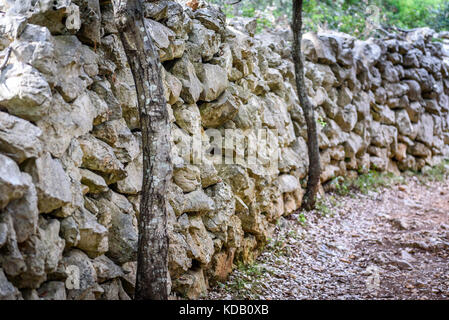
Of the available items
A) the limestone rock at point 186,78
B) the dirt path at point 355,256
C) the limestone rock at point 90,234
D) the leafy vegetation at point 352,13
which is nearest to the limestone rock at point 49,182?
the limestone rock at point 90,234

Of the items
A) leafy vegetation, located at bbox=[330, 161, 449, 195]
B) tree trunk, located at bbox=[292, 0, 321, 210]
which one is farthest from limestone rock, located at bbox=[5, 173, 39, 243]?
leafy vegetation, located at bbox=[330, 161, 449, 195]

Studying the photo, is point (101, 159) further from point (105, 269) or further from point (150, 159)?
point (105, 269)

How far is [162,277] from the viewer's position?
3748mm

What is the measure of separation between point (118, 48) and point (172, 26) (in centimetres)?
99

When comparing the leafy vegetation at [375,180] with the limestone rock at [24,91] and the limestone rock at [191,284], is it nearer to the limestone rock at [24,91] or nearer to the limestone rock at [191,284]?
the limestone rock at [191,284]

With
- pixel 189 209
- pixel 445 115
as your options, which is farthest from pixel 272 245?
pixel 445 115

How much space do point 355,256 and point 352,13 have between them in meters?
8.52

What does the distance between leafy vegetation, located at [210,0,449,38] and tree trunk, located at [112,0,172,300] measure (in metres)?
5.82

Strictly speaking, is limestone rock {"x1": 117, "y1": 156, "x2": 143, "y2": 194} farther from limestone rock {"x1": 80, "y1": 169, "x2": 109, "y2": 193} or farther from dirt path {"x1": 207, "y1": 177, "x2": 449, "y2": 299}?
dirt path {"x1": 207, "y1": 177, "x2": 449, "y2": 299}

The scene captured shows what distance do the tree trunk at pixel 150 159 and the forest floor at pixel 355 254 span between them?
1346 millimetres

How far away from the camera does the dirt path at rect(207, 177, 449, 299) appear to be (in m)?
5.15

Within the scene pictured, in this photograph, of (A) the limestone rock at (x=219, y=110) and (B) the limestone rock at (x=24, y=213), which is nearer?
(B) the limestone rock at (x=24, y=213)

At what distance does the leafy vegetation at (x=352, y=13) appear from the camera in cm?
1047
